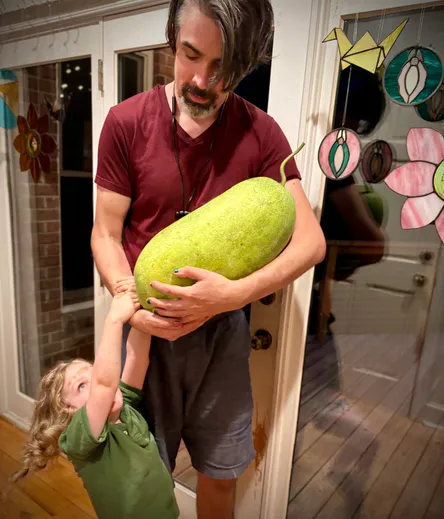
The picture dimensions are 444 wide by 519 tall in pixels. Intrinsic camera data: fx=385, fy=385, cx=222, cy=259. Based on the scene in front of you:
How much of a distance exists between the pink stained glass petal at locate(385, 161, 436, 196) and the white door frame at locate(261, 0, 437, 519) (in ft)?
0.67

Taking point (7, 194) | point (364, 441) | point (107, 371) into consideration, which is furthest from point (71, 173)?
point (364, 441)

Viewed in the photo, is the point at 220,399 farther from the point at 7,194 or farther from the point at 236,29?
the point at 7,194

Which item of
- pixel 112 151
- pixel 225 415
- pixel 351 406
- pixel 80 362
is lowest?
pixel 351 406

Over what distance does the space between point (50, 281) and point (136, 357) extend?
4.69ft

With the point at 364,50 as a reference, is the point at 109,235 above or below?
below

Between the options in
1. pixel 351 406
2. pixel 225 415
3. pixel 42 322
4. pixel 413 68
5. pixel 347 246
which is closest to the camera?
pixel 413 68

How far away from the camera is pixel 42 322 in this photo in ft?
7.40

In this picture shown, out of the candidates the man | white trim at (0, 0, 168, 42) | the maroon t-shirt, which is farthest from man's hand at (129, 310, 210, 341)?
white trim at (0, 0, 168, 42)

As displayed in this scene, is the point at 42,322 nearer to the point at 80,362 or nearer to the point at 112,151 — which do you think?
the point at 80,362

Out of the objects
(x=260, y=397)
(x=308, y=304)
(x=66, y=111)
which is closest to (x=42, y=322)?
(x=66, y=111)

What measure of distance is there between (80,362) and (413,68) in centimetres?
123

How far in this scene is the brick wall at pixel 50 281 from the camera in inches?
79.6

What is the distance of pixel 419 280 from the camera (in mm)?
1183

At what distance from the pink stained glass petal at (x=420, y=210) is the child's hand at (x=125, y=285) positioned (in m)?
0.78
